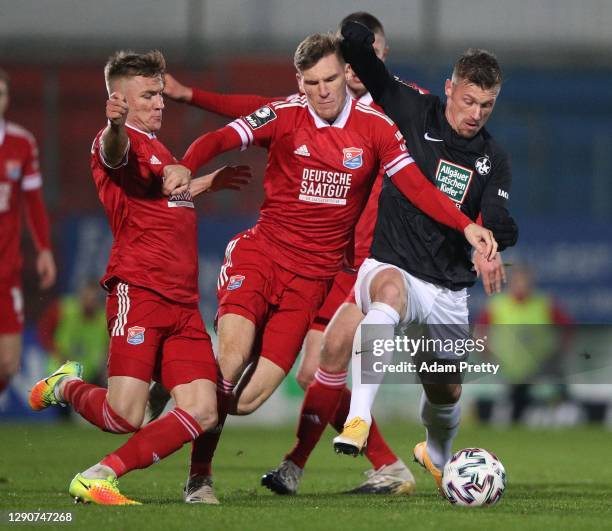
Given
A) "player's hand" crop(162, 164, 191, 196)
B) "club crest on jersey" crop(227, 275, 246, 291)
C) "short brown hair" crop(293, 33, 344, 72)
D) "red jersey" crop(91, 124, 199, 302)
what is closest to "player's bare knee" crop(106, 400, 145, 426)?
"red jersey" crop(91, 124, 199, 302)

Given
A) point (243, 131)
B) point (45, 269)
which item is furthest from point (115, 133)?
point (45, 269)

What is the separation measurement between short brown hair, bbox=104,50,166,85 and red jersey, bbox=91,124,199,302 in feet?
0.99

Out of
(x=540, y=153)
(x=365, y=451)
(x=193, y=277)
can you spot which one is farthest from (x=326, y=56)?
(x=540, y=153)

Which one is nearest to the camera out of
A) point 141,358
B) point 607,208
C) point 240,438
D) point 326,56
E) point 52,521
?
point 52,521

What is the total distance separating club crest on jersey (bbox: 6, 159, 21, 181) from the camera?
33.8ft

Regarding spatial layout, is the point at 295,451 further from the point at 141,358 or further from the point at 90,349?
the point at 90,349

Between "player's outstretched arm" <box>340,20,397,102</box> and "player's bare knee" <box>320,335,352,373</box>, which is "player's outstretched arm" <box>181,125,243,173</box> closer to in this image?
"player's outstretched arm" <box>340,20,397,102</box>

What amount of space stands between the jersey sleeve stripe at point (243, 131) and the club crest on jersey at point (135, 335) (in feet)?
4.15

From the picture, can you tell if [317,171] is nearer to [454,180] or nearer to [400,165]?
[400,165]

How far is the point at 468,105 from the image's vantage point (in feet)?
23.9

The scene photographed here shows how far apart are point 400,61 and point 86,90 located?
14.6 ft

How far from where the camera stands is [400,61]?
1769 cm

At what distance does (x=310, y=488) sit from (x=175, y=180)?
2762 mm

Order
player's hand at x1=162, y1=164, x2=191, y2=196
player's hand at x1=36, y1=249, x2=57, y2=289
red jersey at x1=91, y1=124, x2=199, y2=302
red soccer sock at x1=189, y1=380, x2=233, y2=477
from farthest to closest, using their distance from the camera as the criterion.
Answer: player's hand at x1=36, y1=249, x2=57, y2=289
red soccer sock at x1=189, y1=380, x2=233, y2=477
red jersey at x1=91, y1=124, x2=199, y2=302
player's hand at x1=162, y1=164, x2=191, y2=196
